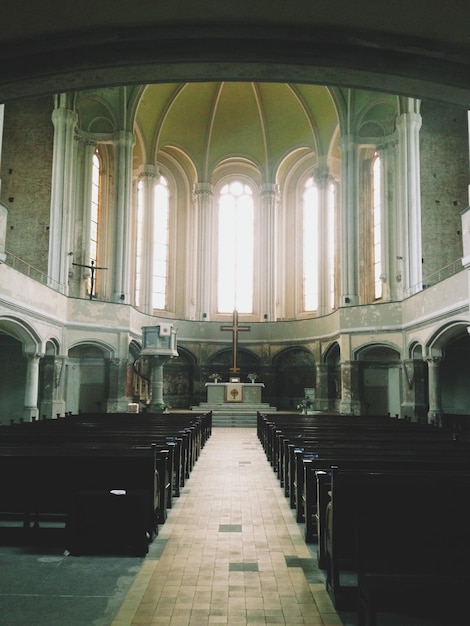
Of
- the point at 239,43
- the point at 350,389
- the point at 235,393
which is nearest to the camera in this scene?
the point at 239,43

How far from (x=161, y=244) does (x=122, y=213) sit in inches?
250

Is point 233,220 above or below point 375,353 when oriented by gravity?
above


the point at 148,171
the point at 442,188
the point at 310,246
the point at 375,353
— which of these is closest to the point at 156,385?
the point at 375,353

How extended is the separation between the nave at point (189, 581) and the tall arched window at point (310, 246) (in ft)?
79.5

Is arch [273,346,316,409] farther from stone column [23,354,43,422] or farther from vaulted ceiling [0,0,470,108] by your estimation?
vaulted ceiling [0,0,470,108]

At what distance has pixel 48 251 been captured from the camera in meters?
22.1

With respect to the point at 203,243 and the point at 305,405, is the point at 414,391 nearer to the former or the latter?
the point at 305,405

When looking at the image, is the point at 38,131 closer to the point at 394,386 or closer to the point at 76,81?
the point at 394,386

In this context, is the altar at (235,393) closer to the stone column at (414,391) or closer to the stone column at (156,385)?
the stone column at (156,385)

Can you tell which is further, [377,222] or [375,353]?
[377,222]

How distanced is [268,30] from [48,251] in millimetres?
19111

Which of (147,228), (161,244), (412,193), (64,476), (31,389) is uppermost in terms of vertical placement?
(147,228)

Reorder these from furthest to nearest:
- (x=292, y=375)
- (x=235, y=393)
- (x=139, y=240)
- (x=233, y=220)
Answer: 1. (x=233, y=220)
2. (x=139, y=240)
3. (x=292, y=375)
4. (x=235, y=393)

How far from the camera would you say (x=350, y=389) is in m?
23.5
